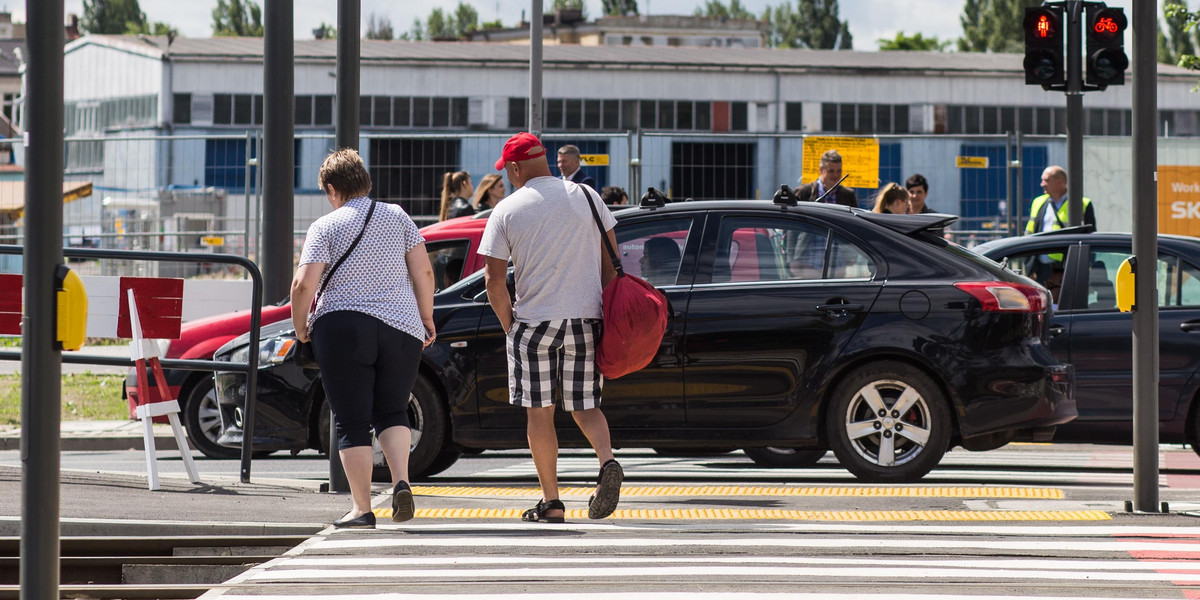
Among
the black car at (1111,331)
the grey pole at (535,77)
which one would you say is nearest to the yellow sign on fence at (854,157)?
the grey pole at (535,77)

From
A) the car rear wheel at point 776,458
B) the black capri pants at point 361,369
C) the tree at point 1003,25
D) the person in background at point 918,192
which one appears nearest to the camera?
the black capri pants at point 361,369

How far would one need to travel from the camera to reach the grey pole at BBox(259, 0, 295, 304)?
1238cm

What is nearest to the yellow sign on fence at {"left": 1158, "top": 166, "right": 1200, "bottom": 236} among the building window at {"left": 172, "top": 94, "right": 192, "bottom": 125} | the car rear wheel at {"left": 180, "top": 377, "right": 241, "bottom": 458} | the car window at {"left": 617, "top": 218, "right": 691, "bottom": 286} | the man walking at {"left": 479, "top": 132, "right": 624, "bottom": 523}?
the car window at {"left": 617, "top": 218, "right": 691, "bottom": 286}

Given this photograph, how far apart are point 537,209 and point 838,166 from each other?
20.7ft

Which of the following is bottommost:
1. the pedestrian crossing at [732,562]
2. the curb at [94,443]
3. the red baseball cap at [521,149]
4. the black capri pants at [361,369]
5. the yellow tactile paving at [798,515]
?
the curb at [94,443]

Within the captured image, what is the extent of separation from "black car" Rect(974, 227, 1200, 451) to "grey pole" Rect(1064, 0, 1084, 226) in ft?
10.1

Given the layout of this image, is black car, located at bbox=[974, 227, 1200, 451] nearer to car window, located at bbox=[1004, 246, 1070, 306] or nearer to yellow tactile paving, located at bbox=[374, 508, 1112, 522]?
car window, located at bbox=[1004, 246, 1070, 306]

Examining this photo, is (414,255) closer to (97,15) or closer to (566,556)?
(566,556)

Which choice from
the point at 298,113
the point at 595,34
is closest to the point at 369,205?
the point at 298,113

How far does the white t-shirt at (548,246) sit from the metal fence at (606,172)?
30.3ft

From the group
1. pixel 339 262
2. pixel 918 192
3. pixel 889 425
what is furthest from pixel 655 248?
pixel 918 192

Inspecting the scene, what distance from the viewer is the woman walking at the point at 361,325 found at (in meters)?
6.95

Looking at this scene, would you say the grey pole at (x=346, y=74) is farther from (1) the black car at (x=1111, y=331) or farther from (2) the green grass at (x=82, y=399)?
(2) the green grass at (x=82, y=399)

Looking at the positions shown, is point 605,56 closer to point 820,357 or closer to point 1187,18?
point 1187,18
